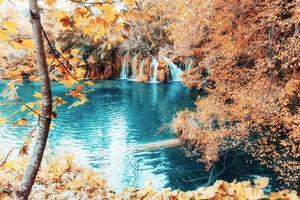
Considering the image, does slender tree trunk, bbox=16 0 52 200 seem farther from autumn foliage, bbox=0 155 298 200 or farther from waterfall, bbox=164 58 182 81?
waterfall, bbox=164 58 182 81

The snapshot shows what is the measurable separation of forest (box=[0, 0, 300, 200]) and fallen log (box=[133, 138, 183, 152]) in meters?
0.05

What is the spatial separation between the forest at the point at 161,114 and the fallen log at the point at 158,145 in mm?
51

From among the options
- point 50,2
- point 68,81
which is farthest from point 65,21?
point 68,81

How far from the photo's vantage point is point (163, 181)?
1247cm

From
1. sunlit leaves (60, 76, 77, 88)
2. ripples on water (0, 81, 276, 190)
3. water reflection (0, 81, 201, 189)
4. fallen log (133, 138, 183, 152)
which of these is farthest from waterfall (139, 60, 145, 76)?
sunlit leaves (60, 76, 77, 88)

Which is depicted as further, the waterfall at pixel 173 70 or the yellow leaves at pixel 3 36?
the waterfall at pixel 173 70

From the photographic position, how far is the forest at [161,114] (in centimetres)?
243

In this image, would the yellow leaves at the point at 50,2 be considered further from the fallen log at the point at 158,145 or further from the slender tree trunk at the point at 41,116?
the fallen log at the point at 158,145

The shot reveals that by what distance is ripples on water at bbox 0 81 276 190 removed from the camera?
1300cm

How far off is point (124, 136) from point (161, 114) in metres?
5.21

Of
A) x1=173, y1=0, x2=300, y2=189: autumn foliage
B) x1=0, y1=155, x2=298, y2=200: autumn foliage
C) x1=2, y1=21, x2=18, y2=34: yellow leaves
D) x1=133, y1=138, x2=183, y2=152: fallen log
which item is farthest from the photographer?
x1=133, y1=138, x2=183, y2=152: fallen log

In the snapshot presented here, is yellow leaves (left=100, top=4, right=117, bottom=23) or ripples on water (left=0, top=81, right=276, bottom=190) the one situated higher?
yellow leaves (left=100, top=4, right=117, bottom=23)

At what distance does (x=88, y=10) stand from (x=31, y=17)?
1.31 feet

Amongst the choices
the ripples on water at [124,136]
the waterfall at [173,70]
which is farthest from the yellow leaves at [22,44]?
the waterfall at [173,70]
